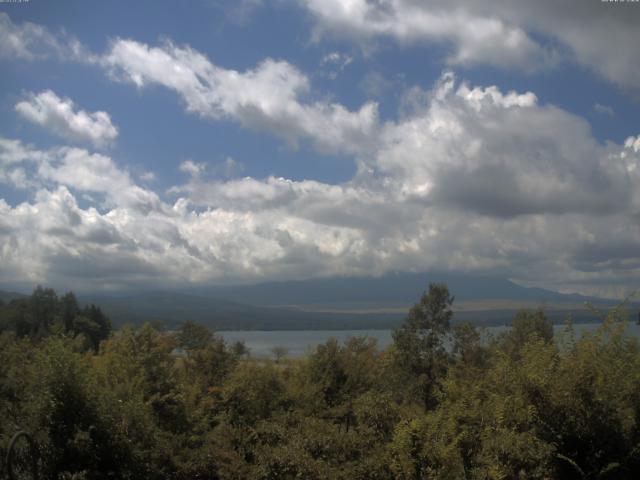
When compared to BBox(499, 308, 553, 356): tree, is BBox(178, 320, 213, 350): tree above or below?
below

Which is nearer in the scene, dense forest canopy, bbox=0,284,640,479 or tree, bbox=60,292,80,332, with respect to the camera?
dense forest canopy, bbox=0,284,640,479

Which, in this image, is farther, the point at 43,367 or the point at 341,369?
the point at 341,369

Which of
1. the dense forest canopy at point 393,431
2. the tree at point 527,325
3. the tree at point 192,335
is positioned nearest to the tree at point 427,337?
the tree at point 527,325

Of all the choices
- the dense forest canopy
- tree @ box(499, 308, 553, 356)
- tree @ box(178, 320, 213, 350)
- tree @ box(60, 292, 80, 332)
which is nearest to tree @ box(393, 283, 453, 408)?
tree @ box(499, 308, 553, 356)

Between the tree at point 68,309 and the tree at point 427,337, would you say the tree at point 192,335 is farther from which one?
the tree at point 68,309

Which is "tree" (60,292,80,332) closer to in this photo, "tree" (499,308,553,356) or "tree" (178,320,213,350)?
"tree" (178,320,213,350)

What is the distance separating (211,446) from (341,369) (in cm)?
1467

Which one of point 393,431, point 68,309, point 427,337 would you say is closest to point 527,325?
point 427,337

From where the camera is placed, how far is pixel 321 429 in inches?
522

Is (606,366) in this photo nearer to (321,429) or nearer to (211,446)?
(321,429)

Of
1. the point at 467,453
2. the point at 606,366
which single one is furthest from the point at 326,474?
the point at 606,366

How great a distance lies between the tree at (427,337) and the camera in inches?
1351

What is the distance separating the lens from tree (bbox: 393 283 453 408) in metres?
34.3

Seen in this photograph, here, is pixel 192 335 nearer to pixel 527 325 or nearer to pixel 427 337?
pixel 427 337
